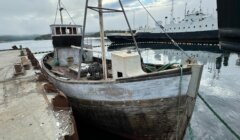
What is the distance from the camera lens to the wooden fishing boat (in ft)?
20.9

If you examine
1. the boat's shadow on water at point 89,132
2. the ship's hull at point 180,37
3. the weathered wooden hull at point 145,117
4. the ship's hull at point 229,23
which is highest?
the ship's hull at point 180,37

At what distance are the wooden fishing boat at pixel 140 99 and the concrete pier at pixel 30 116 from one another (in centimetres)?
156

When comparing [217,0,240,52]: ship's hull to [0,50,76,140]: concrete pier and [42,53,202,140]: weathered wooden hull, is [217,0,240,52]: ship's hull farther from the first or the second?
[0,50,76,140]: concrete pier

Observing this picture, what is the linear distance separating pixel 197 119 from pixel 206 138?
1808 millimetres

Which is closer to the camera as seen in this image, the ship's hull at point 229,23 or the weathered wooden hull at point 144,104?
the ship's hull at point 229,23

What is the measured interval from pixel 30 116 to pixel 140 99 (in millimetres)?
3428

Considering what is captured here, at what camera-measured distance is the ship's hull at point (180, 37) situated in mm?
49081

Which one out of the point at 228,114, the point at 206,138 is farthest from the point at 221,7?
the point at 228,114

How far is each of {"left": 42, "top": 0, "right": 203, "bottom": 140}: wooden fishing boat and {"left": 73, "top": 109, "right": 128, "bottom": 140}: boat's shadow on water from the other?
0.48 m

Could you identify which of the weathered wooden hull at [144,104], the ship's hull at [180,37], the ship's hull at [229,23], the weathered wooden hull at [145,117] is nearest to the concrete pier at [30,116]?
the weathered wooden hull at [144,104]

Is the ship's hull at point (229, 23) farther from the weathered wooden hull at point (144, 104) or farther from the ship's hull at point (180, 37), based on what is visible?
the ship's hull at point (180, 37)

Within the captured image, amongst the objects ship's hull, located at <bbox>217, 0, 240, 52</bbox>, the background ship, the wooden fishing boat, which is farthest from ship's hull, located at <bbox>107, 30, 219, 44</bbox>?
ship's hull, located at <bbox>217, 0, 240, 52</bbox>

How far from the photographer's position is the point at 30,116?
650 centimetres

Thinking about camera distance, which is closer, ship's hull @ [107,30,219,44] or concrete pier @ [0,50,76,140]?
concrete pier @ [0,50,76,140]
